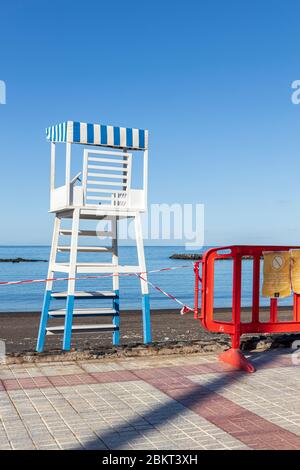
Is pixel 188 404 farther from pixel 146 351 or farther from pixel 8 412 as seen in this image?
pixel 146 351

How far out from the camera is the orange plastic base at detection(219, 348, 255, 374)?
7496mm

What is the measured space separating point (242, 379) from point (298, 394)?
0.85m

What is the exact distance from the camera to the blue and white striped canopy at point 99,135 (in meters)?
10.1

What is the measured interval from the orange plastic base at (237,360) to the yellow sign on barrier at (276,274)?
0.88 m

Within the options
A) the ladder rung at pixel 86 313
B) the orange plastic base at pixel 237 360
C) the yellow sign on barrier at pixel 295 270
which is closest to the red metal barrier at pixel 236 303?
the orange plastic base at pixel 237 360

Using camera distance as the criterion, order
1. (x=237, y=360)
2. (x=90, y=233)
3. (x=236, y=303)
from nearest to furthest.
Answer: (x=237, y=360) → (x=236, y=303) → (x=90, y=233)

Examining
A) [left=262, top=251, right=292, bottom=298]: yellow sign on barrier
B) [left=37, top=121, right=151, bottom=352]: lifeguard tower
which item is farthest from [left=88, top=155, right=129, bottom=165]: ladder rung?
[left=262, top=251, right=292, bottom=298]: yellow sign on barrier

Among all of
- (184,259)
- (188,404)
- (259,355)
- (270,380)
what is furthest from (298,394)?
(184,259)

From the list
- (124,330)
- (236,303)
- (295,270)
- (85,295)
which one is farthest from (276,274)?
(124,330)

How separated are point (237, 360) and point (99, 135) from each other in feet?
15.5

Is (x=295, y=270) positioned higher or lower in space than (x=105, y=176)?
lower

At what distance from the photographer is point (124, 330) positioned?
739 inches

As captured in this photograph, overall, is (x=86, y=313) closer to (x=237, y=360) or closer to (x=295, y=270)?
(x=237, y=360)

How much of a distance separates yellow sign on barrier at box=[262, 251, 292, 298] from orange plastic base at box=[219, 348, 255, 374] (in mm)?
876
